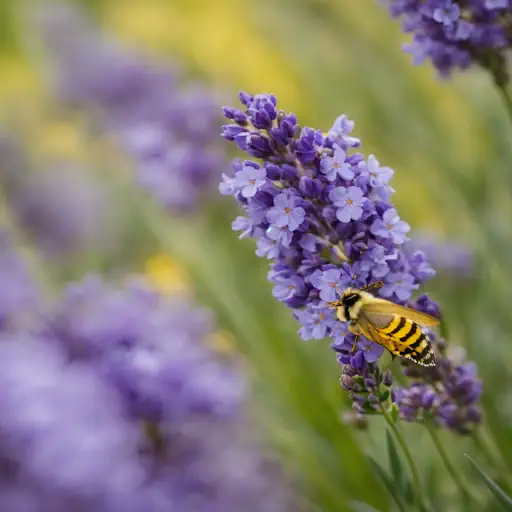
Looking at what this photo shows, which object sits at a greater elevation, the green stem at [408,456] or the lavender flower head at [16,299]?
the lavender flower head at [16,299]

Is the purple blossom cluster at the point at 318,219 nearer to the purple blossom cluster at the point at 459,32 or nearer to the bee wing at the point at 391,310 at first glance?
the bee wing at the point at 391,310

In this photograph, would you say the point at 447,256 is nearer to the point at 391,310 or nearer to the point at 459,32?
the point at 459,32

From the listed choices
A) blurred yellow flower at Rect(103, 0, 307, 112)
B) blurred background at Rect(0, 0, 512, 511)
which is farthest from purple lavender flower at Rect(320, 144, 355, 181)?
blurred yellow flower at Rect(103, 0, 307, 112)

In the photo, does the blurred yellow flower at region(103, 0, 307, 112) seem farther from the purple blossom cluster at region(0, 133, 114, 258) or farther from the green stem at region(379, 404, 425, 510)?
the green stem at region(379, 404, 425, 510)

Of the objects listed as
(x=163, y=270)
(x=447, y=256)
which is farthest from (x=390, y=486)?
(x=163, y=270)

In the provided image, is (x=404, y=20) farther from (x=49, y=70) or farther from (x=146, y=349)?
(x=49, y=70)

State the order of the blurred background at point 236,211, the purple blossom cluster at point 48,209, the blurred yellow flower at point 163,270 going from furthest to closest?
the blurred yellow flower at point 163,270, the purple blossom cluster at point 48,209, the blurred background at point 236,211

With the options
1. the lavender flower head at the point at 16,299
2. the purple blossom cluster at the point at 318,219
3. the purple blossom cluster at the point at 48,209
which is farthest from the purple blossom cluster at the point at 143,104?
the purple blossom cluster at the point at 318,219
